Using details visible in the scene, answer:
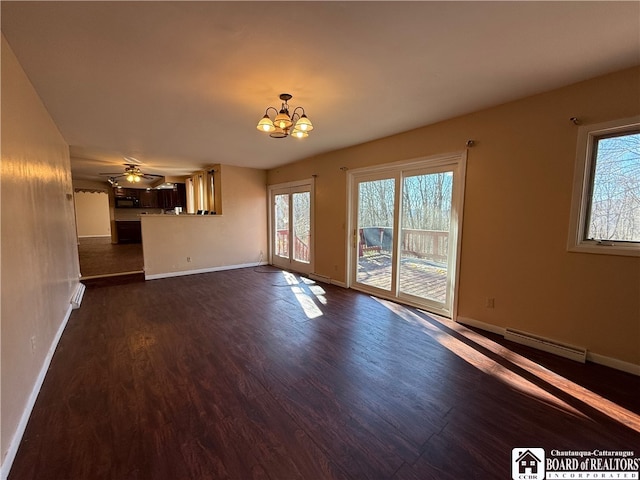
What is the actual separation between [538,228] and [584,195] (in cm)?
44

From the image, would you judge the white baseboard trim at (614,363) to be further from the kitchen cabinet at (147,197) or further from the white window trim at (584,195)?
the kitchen cabinet at (147,197)

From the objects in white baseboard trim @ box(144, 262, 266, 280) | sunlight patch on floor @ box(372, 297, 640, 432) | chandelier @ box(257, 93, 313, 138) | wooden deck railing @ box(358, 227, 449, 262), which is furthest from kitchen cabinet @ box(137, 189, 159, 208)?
sunlight patch on floor @ box(372, 297, 640, 432)

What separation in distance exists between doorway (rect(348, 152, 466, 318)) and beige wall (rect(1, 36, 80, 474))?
386 cm

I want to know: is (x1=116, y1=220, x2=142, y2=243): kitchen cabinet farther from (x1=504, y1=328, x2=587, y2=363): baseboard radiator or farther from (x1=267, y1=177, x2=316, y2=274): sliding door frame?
(x1=504, y1=328, x2=587, y2=363): baseboard radiator

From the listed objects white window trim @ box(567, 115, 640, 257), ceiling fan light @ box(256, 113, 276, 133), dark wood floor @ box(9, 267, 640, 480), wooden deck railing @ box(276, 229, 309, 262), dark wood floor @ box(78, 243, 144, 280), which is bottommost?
dark wood floor @ box(9, 267, 640, 480)

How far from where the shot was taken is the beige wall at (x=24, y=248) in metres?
1.56

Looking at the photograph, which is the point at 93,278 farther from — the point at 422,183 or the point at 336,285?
the point at 422,183

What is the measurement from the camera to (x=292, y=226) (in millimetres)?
6301

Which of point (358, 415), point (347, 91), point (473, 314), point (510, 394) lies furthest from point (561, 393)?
point (347, 91)

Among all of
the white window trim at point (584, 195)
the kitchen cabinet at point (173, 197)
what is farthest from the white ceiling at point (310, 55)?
the kitchen cabinet at point (173, 197)

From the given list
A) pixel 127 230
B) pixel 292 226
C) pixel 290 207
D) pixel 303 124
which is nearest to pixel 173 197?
pixel 127 230

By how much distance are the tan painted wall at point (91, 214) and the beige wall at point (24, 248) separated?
11.6m

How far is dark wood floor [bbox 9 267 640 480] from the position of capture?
4.75 feet

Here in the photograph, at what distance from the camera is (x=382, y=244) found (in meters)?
4.26
